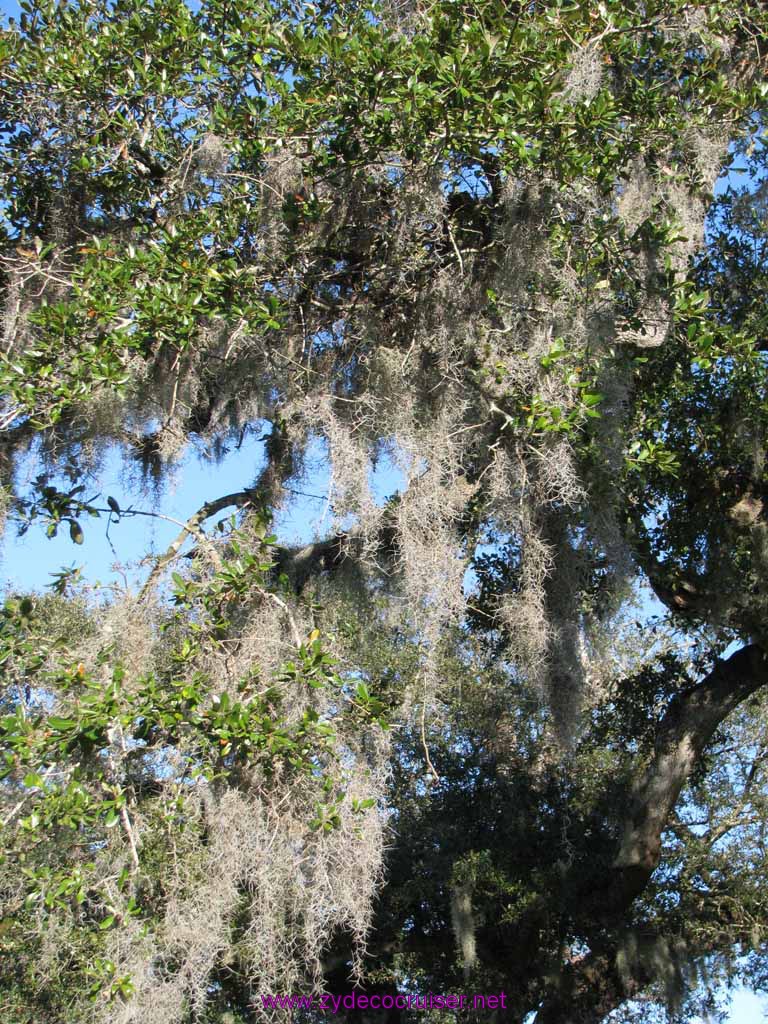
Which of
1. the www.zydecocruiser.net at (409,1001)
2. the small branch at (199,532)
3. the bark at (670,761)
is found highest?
the small branch at (199,532)

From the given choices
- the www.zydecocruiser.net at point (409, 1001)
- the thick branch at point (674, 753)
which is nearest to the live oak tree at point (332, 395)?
the thick branch at point (674, 753)

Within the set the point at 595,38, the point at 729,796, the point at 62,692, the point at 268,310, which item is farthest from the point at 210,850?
the point at 729,796

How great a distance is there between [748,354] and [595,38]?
56.6 inches

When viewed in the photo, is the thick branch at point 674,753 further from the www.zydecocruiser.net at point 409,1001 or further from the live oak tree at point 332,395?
the www.zydecocruiser.net at point 409,1001

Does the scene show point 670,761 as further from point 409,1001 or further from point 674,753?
point 409,1001

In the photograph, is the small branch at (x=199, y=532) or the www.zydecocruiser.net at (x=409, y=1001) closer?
the small branch at (x=199, y=532)

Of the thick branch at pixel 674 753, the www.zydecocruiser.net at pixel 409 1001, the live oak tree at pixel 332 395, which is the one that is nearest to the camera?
the live oak tree at pixel 332 395

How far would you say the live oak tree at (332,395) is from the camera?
3195mm

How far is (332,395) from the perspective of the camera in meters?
3.78

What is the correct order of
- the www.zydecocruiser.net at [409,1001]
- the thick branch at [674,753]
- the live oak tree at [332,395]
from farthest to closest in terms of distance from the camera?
the www.zydecocruiser.net at [409,1001]
the thick branch at [674,753]
the live oak tree at [332,395]

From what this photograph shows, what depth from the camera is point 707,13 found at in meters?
3.89

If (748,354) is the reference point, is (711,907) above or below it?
below

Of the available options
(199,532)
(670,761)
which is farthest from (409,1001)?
(199,532)

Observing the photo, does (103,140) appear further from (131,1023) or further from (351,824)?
(131,1023)
